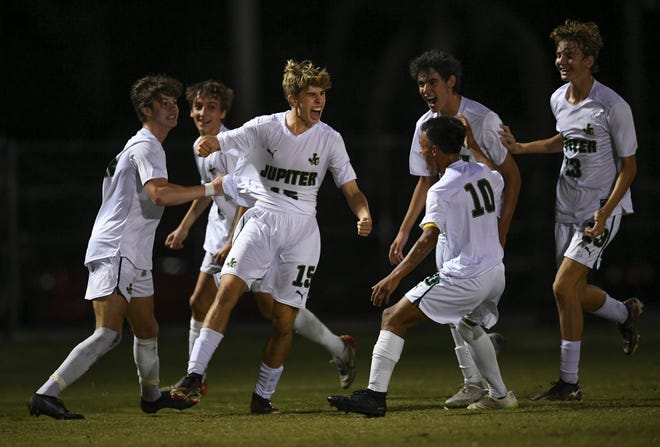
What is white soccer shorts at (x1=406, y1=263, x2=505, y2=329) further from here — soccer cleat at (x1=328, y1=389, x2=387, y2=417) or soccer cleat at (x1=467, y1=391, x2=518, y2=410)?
soccer cleat at (x1=467, y1=391, x2=518, y2=410)

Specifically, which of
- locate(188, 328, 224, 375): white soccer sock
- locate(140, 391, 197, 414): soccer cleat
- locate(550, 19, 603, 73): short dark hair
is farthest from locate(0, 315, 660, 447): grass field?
locate(550, 19, 603, 73): short dark hair

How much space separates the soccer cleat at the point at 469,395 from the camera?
9570 mm

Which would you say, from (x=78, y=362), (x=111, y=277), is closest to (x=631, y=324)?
(x=111, y=277)

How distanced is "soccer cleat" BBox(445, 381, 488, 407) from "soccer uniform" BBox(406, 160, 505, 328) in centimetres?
113

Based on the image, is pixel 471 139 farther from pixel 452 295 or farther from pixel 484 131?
pixel 452 295

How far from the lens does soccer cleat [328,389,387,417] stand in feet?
28.1

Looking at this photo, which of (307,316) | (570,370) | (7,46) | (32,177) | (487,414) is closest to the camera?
(487,414)

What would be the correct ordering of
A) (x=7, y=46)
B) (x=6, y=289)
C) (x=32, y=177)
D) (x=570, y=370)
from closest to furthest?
(x=570, y=370) → (x=6, y=289) → (x=32, y=177) → (x=7, y=46)

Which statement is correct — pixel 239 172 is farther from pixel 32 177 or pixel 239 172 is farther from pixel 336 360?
pixel 32 177

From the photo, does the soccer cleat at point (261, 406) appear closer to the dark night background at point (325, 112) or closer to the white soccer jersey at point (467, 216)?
the white soccer jersey at point (467, 216)

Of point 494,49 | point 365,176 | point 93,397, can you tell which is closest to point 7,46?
point 494,49

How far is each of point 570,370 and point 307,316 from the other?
2163mm

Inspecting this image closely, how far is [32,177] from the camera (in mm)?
19562

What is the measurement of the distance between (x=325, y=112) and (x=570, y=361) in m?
19.7
